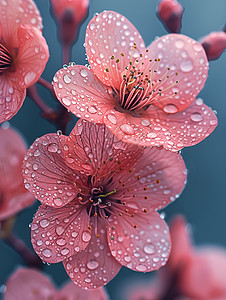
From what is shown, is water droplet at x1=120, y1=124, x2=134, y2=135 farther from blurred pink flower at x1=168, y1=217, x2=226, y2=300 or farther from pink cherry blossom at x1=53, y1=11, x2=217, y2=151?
blurred pink flower at x1=168, y1=217, x2=226, y2=300

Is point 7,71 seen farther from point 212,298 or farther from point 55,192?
point 212,298

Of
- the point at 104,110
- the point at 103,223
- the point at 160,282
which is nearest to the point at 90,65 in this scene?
the point at 104,110

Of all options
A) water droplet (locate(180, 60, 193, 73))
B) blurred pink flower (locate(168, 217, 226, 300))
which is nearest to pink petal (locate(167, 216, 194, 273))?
blurred pink flower (locate(168, 217, 226, 300))

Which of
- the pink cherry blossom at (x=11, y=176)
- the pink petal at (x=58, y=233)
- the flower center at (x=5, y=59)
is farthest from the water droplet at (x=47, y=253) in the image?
the flower center at (x=5, y=59)

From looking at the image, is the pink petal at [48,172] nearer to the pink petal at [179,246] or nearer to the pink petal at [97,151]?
the pink petal at [97,151]

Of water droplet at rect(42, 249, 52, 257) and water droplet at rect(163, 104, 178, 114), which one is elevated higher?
water droplet at rect(163, 104, 178, 114)

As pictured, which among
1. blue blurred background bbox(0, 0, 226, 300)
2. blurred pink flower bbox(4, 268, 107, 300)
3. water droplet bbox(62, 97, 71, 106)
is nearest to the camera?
water droplet bbox(62, 97, 71, 106)

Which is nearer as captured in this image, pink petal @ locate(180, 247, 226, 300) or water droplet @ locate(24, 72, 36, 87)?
water droplet @ locate(24, 72, 36, 87)
